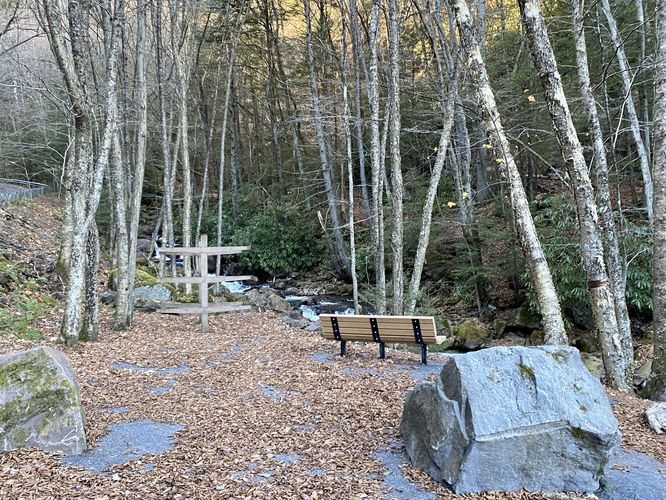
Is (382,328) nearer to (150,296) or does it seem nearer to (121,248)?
(121,248)

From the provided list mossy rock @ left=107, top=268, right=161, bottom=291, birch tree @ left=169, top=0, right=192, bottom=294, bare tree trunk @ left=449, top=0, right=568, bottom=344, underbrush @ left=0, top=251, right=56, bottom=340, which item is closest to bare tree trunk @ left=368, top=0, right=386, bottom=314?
bare tree trunk @ left=449, top=0, right=568, bottom=344

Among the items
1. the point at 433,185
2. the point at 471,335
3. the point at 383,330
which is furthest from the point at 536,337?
the point at 383,330

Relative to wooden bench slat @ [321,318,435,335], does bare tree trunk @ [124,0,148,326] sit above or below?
above

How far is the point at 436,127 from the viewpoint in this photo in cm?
1725

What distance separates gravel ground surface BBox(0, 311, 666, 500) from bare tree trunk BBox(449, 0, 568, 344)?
1014 millimetres

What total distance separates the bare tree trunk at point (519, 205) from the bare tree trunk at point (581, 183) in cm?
50

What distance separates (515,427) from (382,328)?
3.33 metres

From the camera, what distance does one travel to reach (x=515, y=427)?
10.5ft

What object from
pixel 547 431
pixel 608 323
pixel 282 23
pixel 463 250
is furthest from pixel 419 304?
pixel 282 23

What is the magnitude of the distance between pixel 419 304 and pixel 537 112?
5.67 meters

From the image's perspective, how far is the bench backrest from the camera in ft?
20.4

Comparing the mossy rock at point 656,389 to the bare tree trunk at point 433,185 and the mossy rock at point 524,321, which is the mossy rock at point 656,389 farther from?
the mossy rock at point 524,321

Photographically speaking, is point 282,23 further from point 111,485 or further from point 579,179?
point 111,485

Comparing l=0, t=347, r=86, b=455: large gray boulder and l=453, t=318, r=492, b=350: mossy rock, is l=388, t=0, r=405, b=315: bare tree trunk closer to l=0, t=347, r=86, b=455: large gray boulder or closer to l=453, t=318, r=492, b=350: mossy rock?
l=453, t=318, r=492, b=350: mossy rock
